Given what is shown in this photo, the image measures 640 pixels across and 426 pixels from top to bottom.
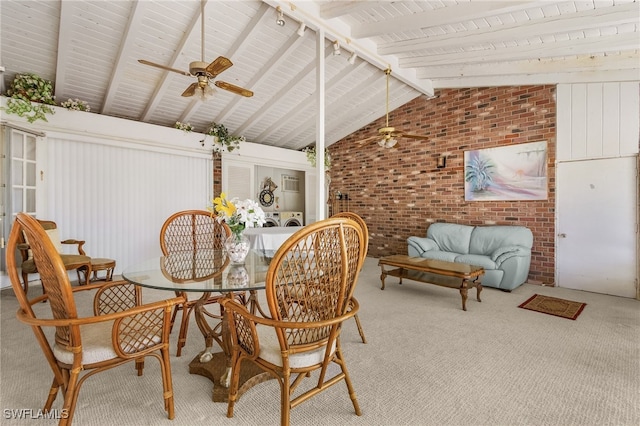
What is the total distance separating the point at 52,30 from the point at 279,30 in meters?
2.56

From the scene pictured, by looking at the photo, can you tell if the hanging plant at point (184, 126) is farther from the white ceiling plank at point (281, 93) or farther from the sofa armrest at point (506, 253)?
the sofa armrest at point (506, 253)

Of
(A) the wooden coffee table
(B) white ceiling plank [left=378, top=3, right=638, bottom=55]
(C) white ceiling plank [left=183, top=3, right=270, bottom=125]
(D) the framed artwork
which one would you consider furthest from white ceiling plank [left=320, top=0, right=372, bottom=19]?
(D) the framed artwork

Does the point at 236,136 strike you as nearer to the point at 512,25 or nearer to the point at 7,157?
the point at 7,157

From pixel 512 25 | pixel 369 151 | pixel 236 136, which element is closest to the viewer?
pixel 512 25

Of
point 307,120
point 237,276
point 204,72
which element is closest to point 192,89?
point 204,72

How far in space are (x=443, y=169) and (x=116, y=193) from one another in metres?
5.77

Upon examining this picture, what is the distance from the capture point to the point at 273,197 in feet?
25.8

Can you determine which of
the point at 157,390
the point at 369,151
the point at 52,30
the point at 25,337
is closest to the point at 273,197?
the point at 369,151

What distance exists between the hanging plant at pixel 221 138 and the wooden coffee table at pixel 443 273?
3959mm

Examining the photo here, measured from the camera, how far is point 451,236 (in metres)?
5.19

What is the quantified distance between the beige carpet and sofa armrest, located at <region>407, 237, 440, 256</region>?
2003 millimetres

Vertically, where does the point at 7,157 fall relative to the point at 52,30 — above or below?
below

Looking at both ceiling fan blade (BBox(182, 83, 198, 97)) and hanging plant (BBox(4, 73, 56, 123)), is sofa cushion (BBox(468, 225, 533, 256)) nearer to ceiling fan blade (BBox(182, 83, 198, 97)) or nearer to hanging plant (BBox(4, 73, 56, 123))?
ceiling fan blade (BBox(182, 83, 198, 97))

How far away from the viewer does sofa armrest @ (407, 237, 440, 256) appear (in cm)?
508
